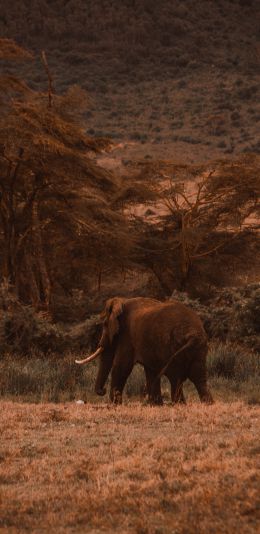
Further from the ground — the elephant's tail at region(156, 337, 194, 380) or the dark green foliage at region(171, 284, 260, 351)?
the elephant's tail at region(156, 337, 194, 380)

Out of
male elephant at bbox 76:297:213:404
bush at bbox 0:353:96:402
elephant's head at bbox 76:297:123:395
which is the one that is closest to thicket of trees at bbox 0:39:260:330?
bush at bbox 0:353:96:402

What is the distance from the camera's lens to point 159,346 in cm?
956

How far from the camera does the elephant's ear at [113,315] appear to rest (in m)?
10.3

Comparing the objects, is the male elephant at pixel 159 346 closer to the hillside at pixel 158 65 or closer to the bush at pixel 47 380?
the bush at pixel 47 380

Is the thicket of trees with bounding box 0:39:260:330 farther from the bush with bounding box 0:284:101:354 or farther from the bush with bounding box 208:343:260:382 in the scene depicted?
the bush with bounding box 208:343:260:382

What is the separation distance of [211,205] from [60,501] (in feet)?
73.0

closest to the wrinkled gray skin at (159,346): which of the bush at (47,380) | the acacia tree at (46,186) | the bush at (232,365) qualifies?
the bush at (47,380)

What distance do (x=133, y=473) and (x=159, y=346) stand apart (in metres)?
3.63

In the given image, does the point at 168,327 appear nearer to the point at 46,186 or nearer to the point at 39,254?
the point at 46,186

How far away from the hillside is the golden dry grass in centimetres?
4787

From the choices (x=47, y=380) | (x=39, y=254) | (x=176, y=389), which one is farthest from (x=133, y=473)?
(x=39, y=254)

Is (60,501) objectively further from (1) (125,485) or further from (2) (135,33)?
(2) (135,33)

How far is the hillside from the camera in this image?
61.4m

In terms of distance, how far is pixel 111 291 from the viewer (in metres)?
29.1
